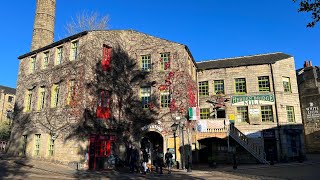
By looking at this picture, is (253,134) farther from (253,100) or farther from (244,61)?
(244,61)

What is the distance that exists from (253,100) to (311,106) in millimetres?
16306

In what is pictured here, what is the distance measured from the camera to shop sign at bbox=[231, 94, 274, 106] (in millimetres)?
25891

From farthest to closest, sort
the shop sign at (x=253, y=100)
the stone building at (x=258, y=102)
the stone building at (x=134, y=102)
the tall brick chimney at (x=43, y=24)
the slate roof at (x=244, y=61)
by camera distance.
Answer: the tall brick chimney at (x=43, y=24)
the slate roof at (x=244, y=61)
the shop sign at (x=253, y=100)
the stone building at (x=258, y=102)
the stone building at (x=134, y=102)

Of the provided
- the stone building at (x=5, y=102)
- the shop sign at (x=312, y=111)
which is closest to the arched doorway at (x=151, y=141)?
the shop sign at (x=312, y=111)

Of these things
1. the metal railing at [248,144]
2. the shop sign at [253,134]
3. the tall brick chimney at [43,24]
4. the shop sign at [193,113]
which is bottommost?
the metal railing at [248,144]

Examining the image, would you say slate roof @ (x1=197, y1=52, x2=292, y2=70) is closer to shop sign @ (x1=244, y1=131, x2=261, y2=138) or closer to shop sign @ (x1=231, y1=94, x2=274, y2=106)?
shop sign @ (x1=231, y1=94, x2=274, y2=106)

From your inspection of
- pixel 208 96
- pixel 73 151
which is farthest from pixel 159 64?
pixel 73 151

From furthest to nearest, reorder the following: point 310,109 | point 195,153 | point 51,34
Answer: point 310,109 < point 51,34 < point 195,153

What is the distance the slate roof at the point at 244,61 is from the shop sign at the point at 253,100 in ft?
11.1

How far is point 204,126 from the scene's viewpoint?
2291cm

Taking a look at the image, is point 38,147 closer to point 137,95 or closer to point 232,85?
point 137,95

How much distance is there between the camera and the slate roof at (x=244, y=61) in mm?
27194

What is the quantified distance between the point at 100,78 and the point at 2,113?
1997 inches

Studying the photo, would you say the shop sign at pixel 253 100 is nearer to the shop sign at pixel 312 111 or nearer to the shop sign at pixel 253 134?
the shop sign at pixel 253 134
